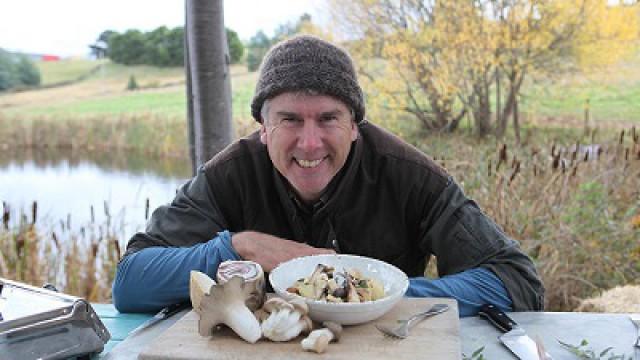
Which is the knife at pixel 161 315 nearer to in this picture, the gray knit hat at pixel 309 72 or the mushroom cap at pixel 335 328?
the mushroom cap at pixel 335 328

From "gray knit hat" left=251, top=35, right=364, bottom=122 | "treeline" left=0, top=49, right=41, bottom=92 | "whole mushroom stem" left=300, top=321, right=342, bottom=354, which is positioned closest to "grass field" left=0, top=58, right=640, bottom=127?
"treeline" left=0, top=49, right=41, bottom=92

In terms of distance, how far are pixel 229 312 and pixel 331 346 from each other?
0.21 meters

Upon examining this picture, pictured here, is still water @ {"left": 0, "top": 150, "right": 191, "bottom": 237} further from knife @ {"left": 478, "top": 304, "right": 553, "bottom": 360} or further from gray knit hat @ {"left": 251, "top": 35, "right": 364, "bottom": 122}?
knife @ {"left": 478, "top": 304, "right": 553, "bottom": 360}

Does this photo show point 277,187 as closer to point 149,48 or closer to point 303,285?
point 303,285

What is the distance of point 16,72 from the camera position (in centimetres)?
609

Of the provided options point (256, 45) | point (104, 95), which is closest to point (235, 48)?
point (256, 45)

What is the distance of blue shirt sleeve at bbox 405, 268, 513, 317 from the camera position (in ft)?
5.66

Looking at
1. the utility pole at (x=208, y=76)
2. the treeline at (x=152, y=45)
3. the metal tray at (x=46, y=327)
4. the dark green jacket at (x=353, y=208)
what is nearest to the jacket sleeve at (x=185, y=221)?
the dark green jacket at (x=353, y=208)

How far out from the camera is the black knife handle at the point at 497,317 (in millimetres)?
1592

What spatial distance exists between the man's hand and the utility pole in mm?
1209

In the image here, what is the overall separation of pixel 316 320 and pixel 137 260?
0.71 meters

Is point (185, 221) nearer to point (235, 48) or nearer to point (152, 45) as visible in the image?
point (235, 48)

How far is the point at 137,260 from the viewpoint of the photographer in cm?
188

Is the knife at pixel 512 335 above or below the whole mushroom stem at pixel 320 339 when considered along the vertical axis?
below
